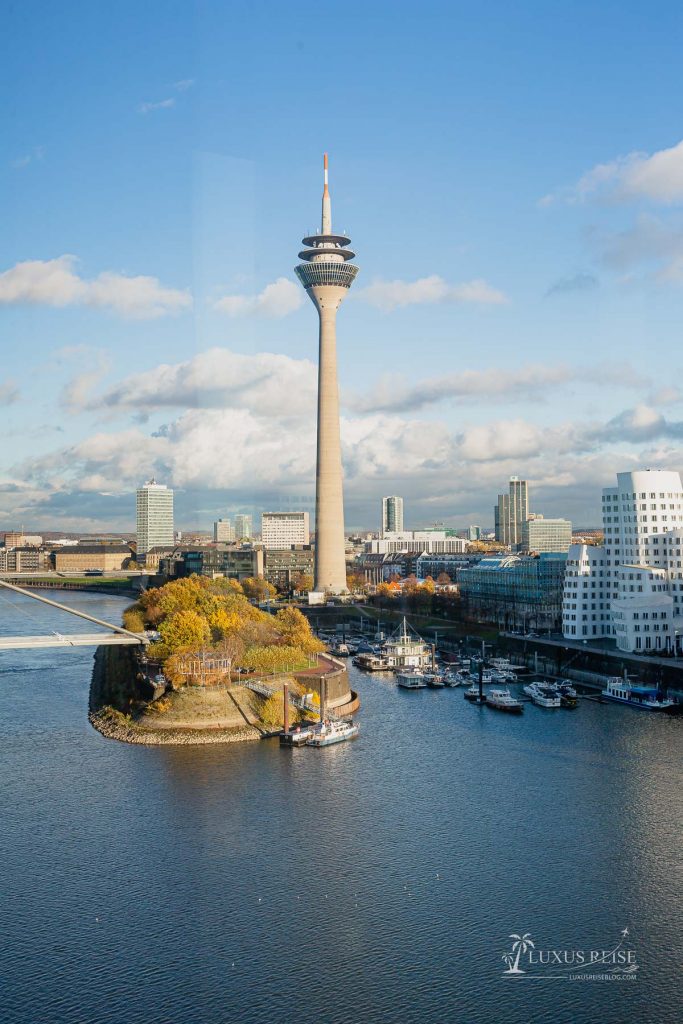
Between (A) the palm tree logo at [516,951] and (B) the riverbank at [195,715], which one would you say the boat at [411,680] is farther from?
(A) the palm tree logo at [516,951]

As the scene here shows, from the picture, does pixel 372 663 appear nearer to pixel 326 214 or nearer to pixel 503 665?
pixel 503 665

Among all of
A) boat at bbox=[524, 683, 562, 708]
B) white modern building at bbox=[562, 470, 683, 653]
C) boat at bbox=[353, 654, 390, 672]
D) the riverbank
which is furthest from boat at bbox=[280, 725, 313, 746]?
boat at bbox=[353, 654, 390, 672]

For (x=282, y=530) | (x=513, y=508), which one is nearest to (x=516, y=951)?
(x=282, y=530)

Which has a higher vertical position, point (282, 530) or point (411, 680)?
point (282, 530)

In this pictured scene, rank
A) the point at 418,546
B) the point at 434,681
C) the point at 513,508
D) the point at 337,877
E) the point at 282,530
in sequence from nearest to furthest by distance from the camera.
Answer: the point at 337,877, the point at 434,681, the point at 418,546, the point at 282,530, the point at 513,508

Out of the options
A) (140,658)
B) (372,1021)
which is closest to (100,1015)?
(372,1021)

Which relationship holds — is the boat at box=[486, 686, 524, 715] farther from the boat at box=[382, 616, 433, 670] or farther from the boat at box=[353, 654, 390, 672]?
the boat at box=[353, 654, 390, 672]

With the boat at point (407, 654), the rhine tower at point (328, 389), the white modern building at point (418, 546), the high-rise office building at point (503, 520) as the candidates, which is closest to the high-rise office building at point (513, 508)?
the high-rise office building at point (503, 520)
